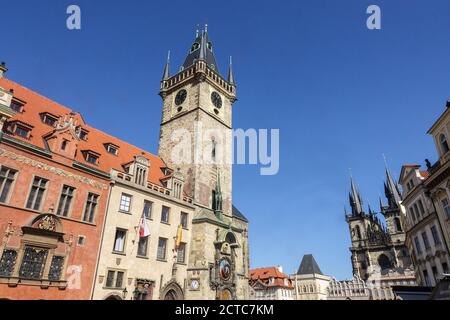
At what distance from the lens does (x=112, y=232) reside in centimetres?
2339

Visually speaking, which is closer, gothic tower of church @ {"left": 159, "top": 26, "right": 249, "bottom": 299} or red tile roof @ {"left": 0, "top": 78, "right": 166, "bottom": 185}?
red tile roof @ {"left": 0, "top": 78, "right": 166, "bottom": 185}

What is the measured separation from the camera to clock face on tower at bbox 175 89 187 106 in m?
40.6

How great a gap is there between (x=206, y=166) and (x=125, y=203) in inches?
495

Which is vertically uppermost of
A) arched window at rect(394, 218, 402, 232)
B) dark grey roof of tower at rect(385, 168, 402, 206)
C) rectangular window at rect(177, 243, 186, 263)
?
dark grey roof of tower at rect(385, 168, 402, 206)

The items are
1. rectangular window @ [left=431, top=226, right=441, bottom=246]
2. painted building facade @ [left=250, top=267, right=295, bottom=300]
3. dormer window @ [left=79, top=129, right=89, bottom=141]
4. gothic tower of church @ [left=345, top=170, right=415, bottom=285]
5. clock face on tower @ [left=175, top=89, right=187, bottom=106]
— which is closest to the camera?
rectangular window @ [left=431, top=226, right=441, bottom=246]

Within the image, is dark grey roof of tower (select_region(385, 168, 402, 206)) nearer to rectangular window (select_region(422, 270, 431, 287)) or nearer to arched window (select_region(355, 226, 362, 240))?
arched window (select_region(355, 226, 362, 240))

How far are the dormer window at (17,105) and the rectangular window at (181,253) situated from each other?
17.7 m

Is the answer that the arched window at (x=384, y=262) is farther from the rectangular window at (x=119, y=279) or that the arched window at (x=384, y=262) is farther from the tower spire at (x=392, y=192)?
the rectangular window at (x=119, y=279)

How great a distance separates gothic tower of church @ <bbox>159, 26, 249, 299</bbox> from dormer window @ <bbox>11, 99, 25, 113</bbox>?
14727 mm

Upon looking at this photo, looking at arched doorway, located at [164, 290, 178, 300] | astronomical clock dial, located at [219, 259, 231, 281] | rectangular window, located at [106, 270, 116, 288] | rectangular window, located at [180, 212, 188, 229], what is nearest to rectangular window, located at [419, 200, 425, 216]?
astronomical clock dial, located at [219, 259, 231, 281]

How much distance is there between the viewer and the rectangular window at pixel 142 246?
81.7 ft

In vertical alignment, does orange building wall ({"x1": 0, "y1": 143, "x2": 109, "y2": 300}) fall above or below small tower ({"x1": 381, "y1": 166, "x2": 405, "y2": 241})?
below
